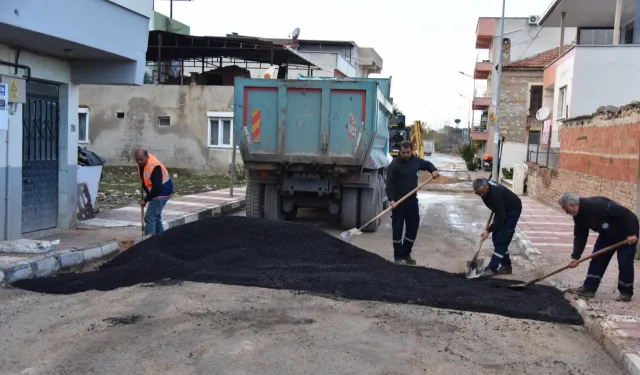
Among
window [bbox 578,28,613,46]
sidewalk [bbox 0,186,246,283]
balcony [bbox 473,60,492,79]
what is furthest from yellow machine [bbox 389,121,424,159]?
balcony [bbox 473,60,492,79]

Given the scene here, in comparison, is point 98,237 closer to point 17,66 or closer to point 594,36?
point 17,66

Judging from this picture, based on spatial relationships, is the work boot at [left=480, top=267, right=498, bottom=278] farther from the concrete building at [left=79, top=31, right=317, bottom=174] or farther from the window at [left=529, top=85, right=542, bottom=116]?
the window at [left=529, top=85, right=542, bottom=116]

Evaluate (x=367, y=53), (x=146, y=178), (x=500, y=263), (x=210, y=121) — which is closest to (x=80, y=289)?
(x=146, y=178)

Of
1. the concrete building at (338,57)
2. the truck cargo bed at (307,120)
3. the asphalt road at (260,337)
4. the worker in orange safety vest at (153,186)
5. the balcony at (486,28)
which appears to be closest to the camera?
the asphalt road at (260,337)

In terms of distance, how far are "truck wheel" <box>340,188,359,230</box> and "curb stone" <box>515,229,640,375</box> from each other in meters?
5.17

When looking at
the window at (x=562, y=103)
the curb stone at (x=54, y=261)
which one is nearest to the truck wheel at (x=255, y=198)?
the curb stone at (x=54, y=261)

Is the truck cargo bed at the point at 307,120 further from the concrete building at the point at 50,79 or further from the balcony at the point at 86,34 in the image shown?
the concrete building at the point at 50,79

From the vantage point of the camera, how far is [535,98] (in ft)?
124

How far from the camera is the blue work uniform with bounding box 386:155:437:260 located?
8531 millimetres

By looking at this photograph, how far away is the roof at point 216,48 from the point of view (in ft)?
75.5

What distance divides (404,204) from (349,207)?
2697 mm

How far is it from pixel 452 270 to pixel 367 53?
143ft

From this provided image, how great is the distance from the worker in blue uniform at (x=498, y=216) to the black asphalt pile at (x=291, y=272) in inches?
21.1

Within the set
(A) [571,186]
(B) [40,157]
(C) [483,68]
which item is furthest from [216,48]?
(C) [483,68]
